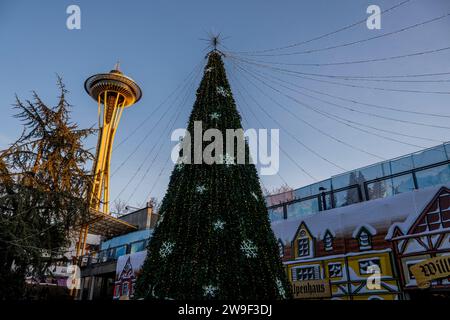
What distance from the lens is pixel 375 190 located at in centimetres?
1102

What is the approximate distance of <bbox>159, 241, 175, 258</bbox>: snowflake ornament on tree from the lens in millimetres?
5668

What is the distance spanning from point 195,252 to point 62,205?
248 inches

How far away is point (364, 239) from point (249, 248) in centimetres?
633

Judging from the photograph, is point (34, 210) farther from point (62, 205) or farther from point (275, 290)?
point (275, 290)

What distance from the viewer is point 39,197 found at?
941cm

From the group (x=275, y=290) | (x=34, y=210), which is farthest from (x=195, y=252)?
(x=34, y=210)

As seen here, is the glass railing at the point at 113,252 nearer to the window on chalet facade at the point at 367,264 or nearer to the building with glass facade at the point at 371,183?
the building with glass facade at the point at 371,183

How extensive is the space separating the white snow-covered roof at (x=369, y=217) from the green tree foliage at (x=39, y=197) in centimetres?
789

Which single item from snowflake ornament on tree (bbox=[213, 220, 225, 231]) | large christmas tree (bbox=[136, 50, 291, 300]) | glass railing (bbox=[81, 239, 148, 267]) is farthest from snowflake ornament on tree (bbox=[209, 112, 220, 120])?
glass railing (bbox=[81, 239, 148, 267])

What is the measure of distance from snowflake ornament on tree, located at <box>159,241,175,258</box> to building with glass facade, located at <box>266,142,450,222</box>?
7.78m

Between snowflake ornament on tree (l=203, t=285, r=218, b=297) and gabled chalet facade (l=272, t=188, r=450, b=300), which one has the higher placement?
gabled chalet facade (l=272, t=188, r=450, b=300)

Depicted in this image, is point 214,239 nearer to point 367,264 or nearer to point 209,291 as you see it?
point 209,291

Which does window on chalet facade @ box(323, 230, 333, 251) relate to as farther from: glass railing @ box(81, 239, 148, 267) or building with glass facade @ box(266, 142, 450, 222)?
glass railing @ box(81, 239, 148, 267)

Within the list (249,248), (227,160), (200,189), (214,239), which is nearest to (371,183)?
Result: (227,160)
